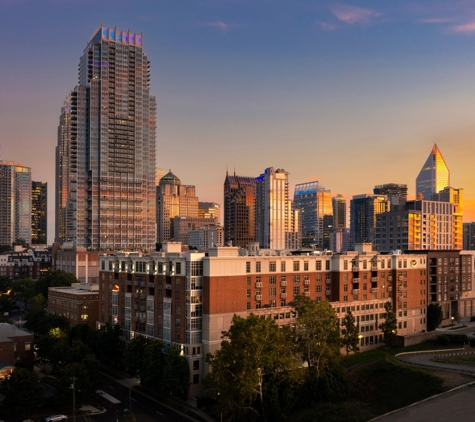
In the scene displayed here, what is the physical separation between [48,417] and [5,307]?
117 metres

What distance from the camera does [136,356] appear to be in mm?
101188

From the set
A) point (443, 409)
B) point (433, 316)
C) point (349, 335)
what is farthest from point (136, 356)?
point (433, 316)

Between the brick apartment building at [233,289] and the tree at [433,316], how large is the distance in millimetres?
2881

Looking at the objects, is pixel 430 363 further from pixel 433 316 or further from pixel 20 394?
pixel 20 394

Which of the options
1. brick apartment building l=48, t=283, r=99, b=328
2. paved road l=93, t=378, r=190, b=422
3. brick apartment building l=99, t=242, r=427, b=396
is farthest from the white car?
brick apartment building l=48, t=283, r=99, b=328

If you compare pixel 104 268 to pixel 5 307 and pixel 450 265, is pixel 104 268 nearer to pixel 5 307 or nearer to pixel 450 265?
pixel 5 307

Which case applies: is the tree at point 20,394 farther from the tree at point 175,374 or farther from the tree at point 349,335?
the tree at point 349,335

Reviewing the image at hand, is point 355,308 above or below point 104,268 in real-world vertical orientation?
below

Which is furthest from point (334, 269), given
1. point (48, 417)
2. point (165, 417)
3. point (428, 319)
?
point (48, 417)

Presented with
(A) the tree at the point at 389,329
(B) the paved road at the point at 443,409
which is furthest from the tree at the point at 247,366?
(A) the tree at the point at 389,329

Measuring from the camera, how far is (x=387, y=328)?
120 metres

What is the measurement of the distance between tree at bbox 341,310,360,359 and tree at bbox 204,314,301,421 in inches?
1078

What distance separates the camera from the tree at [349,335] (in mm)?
107625

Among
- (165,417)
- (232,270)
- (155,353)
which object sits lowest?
(165,417)
